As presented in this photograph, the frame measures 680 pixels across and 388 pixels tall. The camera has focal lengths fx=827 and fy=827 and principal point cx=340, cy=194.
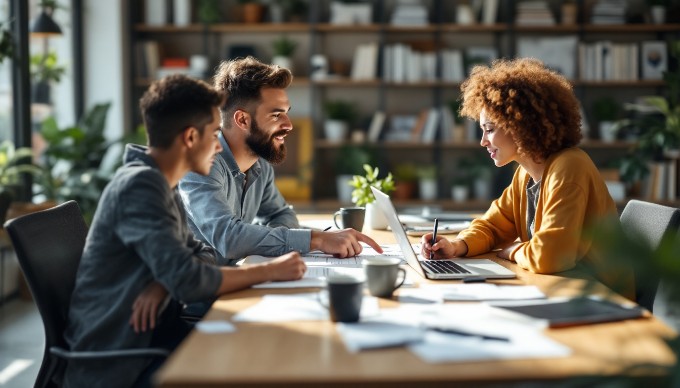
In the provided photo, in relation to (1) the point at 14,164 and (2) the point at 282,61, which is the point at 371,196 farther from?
(2) the point at 282,61

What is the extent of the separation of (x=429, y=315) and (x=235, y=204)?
1187 millimetres

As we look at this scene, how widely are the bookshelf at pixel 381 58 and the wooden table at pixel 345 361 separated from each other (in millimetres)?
4552

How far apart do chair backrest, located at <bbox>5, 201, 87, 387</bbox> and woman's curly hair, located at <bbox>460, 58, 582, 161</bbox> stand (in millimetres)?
1186

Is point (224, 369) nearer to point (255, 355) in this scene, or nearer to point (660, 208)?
point (255, 355)

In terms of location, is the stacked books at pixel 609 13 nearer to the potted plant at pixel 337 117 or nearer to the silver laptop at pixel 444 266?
the potted plant at pixel 337 117

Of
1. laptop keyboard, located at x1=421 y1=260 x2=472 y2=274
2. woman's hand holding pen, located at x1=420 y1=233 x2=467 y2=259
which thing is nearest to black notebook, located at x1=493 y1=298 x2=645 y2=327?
laptop keyboard, located at x1=421 y1=260 x2=472 y2=274

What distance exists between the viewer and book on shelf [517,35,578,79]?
232 inches

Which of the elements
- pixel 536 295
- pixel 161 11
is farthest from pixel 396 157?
pixel 536 295

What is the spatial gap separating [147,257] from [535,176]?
3.96 feet

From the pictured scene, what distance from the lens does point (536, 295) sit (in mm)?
1761

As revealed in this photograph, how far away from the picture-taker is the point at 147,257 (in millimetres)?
1675

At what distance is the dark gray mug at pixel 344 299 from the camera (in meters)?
1.49

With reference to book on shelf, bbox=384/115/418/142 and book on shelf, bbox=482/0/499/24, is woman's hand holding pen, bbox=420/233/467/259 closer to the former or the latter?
book on shelf, bbox=384/115/418/142

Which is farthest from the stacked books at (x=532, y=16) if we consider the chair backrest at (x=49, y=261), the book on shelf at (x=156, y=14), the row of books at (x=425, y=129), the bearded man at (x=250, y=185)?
the chair backrest at (x=49, y=261)
